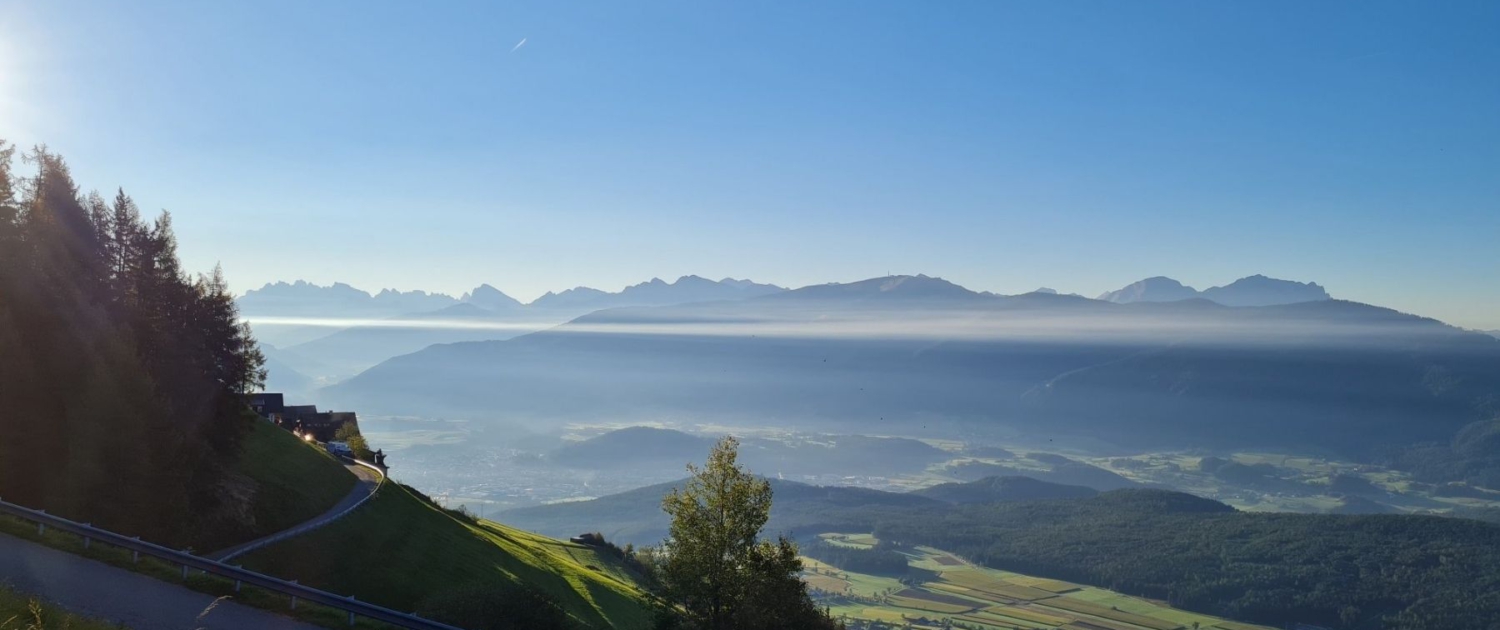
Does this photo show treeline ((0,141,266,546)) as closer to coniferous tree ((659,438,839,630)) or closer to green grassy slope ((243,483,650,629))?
green grassy slope ((243,483,650,629))

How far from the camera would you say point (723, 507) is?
35406 mm

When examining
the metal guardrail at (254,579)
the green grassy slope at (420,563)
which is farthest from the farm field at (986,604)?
the metal guardrail at (254,579)

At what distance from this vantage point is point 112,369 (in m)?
32.5

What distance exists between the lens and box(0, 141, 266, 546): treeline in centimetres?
3153

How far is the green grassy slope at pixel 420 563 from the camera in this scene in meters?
33.8

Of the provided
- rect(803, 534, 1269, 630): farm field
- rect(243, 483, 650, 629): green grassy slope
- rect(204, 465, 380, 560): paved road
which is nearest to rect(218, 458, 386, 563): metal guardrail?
rect(204, 465, 380, 560): paved road

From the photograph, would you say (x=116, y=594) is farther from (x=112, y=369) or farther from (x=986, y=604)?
(x=986, y=604)

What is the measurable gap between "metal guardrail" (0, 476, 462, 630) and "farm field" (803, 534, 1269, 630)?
433ft

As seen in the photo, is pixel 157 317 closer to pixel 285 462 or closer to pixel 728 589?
pixel 285 462

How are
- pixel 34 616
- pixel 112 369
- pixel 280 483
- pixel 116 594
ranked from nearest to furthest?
pixel 34 616, pixel 116 594, pixel 112 369, pixel 280 483

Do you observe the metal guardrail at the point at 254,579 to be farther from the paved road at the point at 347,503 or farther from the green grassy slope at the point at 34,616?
the paved road at the point at 347,503

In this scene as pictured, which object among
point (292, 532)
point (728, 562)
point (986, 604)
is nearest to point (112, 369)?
point (292, 532)

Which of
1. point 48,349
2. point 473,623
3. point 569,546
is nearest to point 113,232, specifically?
point 48,349

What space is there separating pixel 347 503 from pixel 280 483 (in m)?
3.90
